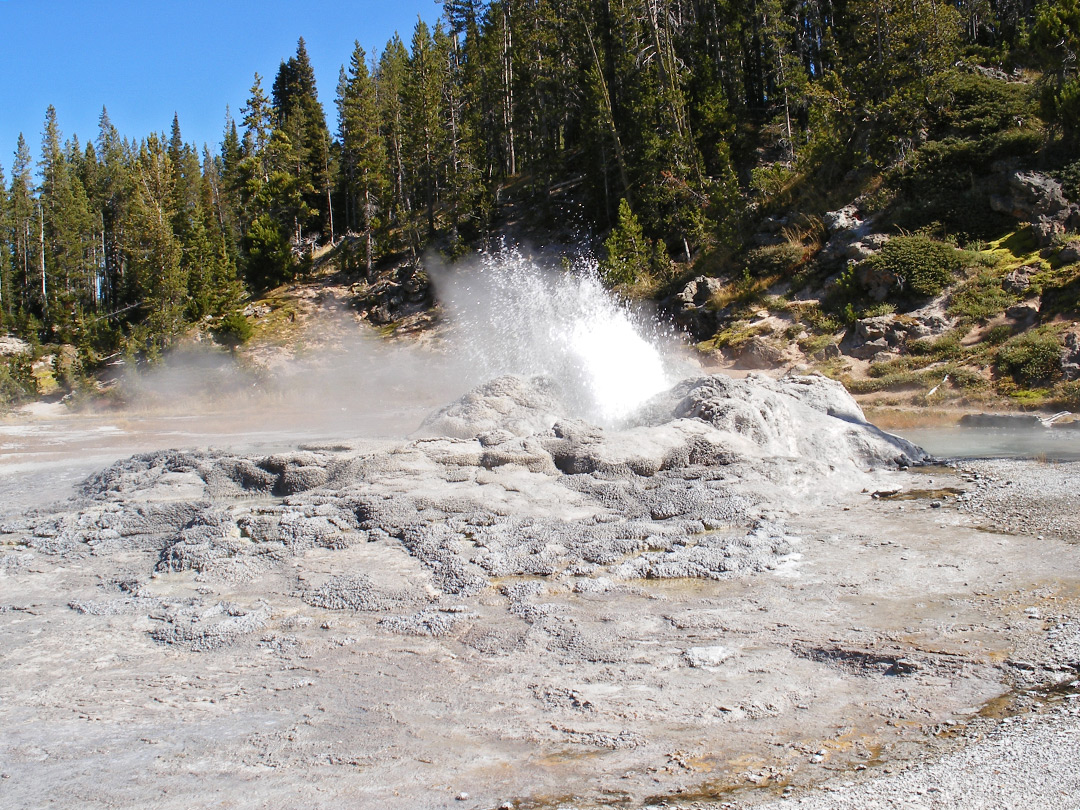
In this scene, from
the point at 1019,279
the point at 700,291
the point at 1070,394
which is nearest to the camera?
the point at 1070,394

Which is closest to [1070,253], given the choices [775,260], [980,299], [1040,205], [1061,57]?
[980,299]

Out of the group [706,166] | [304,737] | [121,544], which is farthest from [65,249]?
[304,737]

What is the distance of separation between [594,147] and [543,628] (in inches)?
1353

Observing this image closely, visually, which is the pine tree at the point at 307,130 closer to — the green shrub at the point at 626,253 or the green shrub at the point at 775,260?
the green shrub at the point at 626,253

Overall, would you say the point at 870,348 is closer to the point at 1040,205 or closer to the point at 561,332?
the point at 1040,205

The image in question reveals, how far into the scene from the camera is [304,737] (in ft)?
15.0

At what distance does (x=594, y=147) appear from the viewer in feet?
124

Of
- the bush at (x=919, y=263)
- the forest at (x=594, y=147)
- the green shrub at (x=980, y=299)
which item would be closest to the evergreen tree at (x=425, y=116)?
the forest at (x=594, y=147)

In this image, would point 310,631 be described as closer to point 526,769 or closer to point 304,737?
point 304,737

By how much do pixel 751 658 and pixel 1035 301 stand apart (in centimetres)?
1802

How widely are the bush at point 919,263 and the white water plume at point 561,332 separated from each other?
6331 millimetres

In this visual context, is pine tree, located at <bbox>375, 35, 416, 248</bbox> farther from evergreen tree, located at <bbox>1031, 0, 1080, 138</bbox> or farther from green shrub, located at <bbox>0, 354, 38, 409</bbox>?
evergreen tree, located at <bbox>1031, 0, 1080, 138</bbox>

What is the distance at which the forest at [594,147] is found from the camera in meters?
25.5

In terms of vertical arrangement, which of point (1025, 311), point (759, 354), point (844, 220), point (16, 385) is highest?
Answer: point (844, 220)
